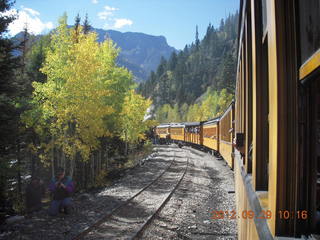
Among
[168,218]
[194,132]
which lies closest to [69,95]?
[168,218]

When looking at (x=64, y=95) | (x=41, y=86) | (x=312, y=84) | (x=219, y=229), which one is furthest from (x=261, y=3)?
(x=41, y=86)

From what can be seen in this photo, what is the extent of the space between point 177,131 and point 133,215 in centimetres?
3530

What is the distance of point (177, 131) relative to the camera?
44406 millimetres

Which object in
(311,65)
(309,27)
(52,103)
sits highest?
(52,103)

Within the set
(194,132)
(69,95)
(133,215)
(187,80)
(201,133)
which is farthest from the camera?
(187,80)

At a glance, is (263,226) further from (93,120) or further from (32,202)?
(93,120)

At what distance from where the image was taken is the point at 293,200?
1517 mm

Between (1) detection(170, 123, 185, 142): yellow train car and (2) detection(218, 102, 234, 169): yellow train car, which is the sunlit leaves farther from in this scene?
(1) detection(170, 123, 185, 142): yellow train car

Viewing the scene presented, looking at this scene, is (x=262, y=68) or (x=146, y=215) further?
(x=146, y=215)

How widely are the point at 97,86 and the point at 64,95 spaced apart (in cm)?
251

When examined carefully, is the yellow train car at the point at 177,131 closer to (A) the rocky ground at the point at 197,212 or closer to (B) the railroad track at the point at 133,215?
(A) the rocky ground at the point at 197,212

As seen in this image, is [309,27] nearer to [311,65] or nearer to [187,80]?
[311,65]

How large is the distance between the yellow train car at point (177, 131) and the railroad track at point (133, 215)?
26270 mm

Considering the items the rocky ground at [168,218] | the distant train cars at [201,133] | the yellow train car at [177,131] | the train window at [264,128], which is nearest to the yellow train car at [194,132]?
the distant train cars at [201,133]
